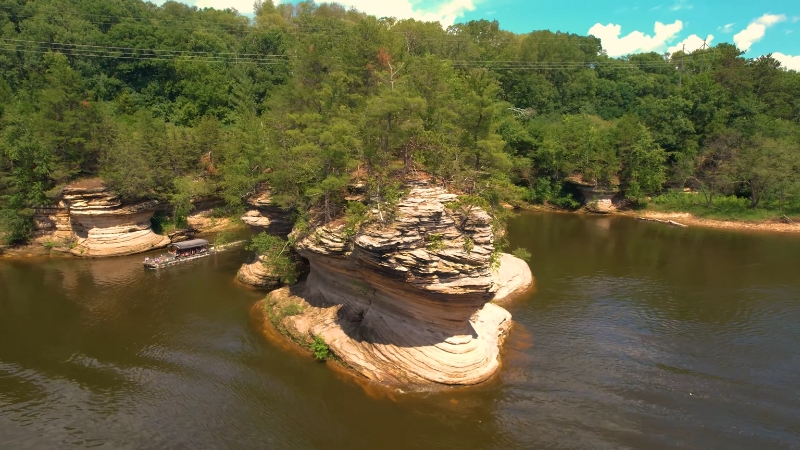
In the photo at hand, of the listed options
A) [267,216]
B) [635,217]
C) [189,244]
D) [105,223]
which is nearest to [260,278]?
[267,216]

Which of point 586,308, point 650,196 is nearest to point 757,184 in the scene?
point 650,196

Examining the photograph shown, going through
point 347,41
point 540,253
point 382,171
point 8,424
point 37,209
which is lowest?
point 8,424

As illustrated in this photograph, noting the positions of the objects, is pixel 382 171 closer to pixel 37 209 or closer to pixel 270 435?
pixel 270 435

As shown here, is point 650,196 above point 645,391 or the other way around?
above

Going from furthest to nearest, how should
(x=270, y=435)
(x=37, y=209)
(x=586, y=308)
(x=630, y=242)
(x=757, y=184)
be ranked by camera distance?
(x=757, y=184), (x=630, y=242), (x=37, y=209), (x=586, y=308), (x=270, y=435)

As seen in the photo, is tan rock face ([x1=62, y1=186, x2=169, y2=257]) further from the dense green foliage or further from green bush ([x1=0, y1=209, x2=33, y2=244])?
the dense green foliage

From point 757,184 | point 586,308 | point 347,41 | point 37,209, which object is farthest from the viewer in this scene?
point 757,184

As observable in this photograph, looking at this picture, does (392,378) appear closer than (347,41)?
Yes

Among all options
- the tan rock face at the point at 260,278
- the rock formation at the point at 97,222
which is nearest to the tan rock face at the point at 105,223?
the rock formation at the point at 97,222
